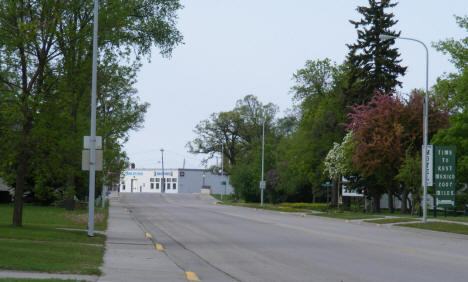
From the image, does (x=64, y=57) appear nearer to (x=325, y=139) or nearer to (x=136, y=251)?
(x=136, y=251)

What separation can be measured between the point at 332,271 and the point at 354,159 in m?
35.2

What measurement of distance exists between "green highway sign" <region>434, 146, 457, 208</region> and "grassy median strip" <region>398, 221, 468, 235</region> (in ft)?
→ 11.7

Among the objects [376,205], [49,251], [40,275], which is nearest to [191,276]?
[40,275]

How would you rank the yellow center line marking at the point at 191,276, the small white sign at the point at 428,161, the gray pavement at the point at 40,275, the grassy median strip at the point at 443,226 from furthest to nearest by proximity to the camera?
the small white sign at the point at 428,161
the grassy median strip at the point at 443,226
the yellow center line marking at the point at 191,276
the gray pavement at the point at 40,275

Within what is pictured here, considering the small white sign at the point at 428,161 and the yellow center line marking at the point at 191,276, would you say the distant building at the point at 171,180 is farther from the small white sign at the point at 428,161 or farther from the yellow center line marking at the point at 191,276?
the yellow center line marking at the point at 191,276

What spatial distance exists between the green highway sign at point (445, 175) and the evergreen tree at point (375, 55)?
19719 millimetres

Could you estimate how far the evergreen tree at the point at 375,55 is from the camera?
185 feet

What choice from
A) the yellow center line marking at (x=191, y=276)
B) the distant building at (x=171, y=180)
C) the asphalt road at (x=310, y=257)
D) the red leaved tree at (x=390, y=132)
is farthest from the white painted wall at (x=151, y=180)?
the yellow center line marking at (x=191, y=276)

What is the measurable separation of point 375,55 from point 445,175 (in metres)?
22.3

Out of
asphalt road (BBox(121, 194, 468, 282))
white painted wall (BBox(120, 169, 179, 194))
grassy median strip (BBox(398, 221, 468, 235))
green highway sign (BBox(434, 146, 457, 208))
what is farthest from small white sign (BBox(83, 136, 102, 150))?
white painted wall (BBox(120, 169, 179, 194))

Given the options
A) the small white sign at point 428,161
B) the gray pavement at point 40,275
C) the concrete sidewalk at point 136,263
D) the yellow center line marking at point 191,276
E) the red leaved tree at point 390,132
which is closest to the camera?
the gray pavement at point 40,275

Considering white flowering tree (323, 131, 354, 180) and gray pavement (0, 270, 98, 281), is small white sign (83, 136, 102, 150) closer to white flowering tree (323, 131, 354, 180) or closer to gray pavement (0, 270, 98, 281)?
gray pavement (0, 270, 98, 281)

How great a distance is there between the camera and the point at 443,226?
1237 inches

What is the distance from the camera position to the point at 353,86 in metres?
60.1
